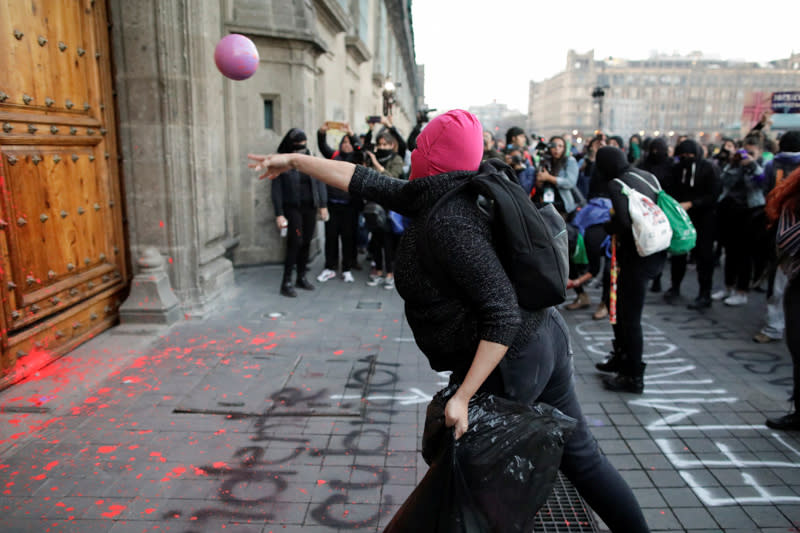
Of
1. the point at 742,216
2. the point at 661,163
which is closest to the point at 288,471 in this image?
the point at 661,163

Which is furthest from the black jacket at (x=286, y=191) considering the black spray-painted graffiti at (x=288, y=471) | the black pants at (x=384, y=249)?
the black spray-painted graffiti at (x=288, y=471)

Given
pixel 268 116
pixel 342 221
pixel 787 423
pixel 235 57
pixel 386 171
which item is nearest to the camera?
pixel 787 423

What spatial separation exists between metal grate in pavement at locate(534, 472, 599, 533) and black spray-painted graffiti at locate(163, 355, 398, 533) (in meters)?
0.75

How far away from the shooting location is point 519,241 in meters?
1.82

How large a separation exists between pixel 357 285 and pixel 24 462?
4.89 metres

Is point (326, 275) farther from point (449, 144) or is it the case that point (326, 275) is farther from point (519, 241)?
point (519, 241)

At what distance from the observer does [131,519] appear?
271 cm

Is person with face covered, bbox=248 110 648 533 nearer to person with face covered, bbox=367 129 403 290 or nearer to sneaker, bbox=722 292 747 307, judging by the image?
person with face covered, bbox=367 129 403 290

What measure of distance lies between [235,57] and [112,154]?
5.36 feet

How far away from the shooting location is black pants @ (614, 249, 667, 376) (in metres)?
4.10

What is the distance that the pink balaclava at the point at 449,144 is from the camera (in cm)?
194

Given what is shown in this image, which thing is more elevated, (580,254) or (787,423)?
(580,254)

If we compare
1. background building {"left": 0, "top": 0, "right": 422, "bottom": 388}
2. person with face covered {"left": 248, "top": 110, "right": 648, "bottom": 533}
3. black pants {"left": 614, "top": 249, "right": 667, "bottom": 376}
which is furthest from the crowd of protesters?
person with face covered {"left": 248, "top": 110, "right": 648, "bottom": 533}

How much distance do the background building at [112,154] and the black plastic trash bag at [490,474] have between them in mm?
3448
